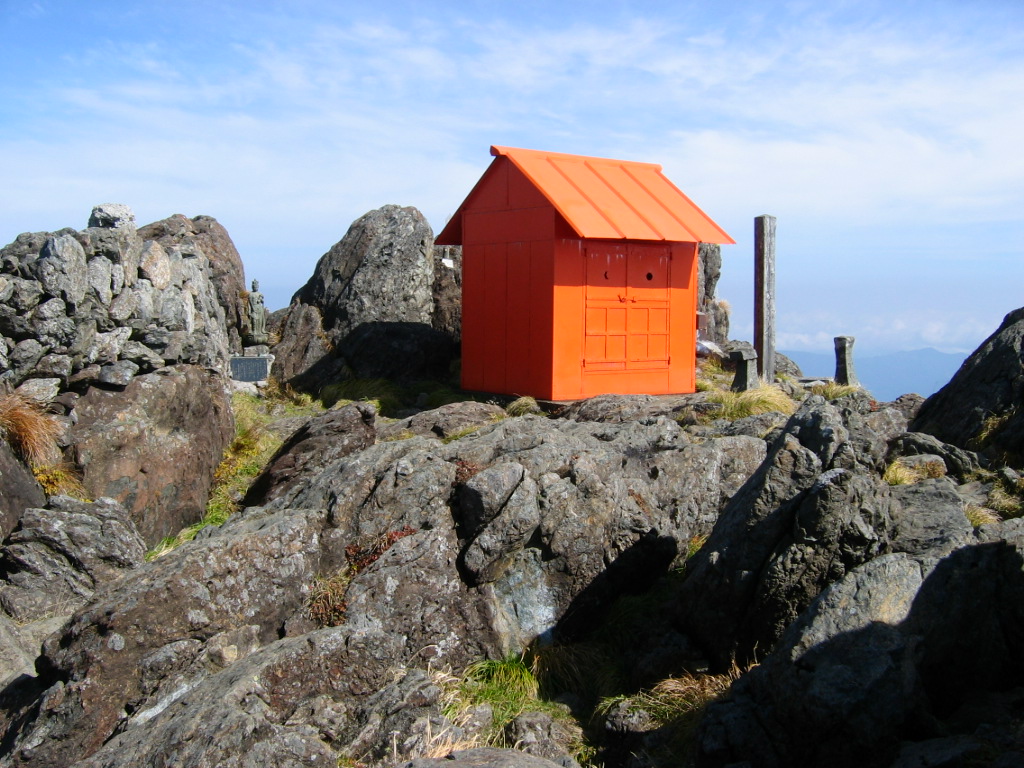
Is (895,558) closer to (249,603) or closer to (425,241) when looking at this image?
(249,603)

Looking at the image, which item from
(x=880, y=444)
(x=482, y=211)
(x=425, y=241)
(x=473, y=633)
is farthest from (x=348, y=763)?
(x=425, y=241)

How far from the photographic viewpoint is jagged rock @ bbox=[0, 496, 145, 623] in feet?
30.8

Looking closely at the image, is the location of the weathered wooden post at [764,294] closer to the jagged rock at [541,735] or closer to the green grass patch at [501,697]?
the green grass patch at [501,697]

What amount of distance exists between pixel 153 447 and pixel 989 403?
11.9 metres

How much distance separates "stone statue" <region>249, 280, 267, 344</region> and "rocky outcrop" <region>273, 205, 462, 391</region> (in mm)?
519

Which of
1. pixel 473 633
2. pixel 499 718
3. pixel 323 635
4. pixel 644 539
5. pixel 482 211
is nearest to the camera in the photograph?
pixel 323 635

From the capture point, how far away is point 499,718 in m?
7.55

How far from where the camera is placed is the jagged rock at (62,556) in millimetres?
9383

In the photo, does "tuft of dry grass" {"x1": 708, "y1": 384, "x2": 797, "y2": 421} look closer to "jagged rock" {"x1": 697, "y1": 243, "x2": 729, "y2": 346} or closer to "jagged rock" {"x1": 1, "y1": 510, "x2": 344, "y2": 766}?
"jagged rock" {"x1": 1, "y1": 510, "x2": 344, "y2": 766}

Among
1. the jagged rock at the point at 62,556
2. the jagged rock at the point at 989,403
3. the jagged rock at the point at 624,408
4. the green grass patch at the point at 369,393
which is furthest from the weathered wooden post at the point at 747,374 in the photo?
the jagged rock at the point at 62,556

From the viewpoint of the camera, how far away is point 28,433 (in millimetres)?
11148

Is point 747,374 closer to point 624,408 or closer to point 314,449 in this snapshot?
point 624,408

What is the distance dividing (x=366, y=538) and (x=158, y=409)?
5.78 meters

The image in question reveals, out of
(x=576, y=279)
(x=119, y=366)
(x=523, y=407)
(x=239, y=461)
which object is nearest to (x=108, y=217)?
(x=119, y=366)
